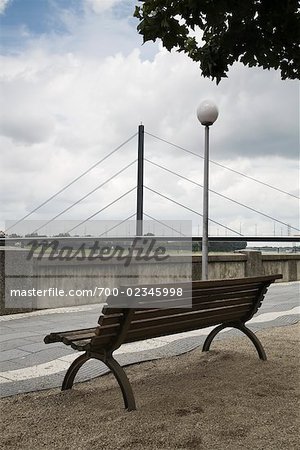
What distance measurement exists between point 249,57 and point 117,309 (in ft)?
6.53

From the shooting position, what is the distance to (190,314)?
3.40 meters

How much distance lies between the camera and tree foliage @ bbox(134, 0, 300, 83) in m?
3.13

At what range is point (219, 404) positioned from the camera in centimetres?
300

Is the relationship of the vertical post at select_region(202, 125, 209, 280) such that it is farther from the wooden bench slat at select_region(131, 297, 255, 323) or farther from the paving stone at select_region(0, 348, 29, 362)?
the paving stone at select_region(0, 348, 29, 362)

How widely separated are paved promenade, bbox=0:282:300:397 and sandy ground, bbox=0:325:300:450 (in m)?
0.24

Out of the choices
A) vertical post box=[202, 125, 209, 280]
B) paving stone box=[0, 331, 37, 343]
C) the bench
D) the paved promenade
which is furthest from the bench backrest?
vertical post box=[202, 125, 209, 280]

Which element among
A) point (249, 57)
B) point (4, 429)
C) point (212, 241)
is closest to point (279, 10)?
point (249, 57)

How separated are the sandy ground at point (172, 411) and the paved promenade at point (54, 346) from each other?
0.80 ft

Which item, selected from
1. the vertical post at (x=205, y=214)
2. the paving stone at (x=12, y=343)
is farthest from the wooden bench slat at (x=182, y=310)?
the vertical post at (x=205, y=214)

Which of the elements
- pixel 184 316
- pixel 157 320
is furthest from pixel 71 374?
pixel 184 316

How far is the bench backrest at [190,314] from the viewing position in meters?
2.84

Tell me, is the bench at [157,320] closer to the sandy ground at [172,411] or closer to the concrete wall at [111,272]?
the sandy ground at [172,411]

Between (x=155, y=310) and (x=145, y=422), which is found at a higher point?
A: (x=155, y=310)

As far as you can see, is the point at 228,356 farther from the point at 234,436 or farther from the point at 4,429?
the point at 4,429
